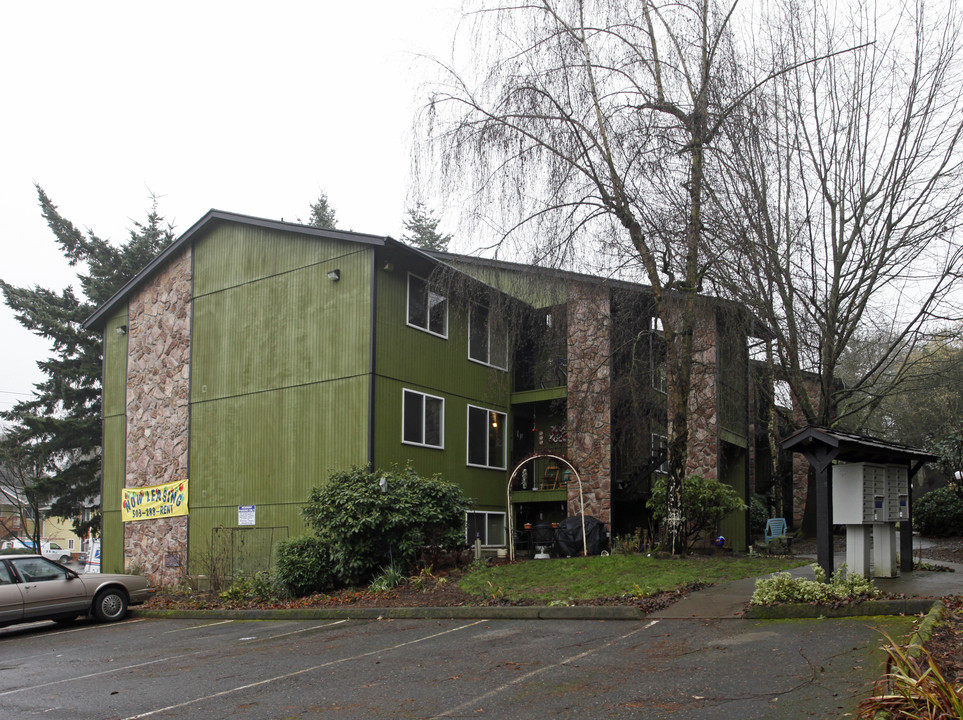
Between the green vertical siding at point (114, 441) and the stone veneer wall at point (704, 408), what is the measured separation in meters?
16.0

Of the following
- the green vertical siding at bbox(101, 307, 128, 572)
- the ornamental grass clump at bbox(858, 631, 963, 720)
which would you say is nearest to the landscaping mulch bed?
the ornamental grass clump at bbox(858, 631, 963, 720)

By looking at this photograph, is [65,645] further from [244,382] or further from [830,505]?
[830,505]

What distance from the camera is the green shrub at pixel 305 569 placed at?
1669cm

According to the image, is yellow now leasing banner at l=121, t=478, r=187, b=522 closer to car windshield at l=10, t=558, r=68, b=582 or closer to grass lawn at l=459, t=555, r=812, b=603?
car windshield at l=10, t=558, r=68, b=582

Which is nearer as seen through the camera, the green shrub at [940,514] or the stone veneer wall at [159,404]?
the stone veneer wall at [159,404]

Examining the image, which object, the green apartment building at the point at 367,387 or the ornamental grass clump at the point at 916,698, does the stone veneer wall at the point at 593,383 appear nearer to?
the green apartment building at the point at 367,387

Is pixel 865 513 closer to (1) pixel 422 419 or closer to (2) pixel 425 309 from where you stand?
(1) pixel 422 419

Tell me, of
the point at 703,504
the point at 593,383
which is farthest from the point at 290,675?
the point at 703,504

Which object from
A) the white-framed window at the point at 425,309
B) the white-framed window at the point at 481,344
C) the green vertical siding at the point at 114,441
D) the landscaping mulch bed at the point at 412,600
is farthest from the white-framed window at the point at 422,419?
the green vertical siding at the point at 114,441

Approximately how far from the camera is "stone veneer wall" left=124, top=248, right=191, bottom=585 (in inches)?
913

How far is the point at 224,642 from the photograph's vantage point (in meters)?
12.5

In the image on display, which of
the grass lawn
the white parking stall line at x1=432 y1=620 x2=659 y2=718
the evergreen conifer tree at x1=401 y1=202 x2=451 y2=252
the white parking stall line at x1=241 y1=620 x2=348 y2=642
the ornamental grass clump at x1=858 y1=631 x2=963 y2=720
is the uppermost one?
the evergreen conifer tree at x1=401 y1=202 x2=451 y2=252

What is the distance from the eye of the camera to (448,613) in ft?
42.3

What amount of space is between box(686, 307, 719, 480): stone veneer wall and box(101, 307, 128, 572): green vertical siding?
16002 millimetres
